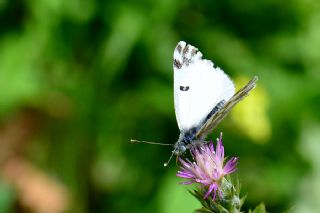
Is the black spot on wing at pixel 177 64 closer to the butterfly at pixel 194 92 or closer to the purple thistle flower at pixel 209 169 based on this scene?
the butterfly at pixel 194 92

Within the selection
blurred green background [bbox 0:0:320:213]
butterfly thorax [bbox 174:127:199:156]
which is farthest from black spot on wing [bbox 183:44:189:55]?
blurred green background [bbox 0:0:320:213]

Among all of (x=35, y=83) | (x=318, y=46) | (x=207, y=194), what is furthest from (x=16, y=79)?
(x=207, y=194)

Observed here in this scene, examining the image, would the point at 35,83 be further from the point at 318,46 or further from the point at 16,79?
the point at 318,46

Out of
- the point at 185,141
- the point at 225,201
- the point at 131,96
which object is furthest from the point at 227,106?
the point at 131,96

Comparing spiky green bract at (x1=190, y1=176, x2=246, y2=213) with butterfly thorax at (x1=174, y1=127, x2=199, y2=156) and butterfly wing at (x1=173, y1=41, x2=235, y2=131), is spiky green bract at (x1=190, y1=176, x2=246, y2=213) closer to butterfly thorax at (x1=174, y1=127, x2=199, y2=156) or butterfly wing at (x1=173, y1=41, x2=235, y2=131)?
butterfly thorax at (x1=174, y1=127, x2=199, y2=156)

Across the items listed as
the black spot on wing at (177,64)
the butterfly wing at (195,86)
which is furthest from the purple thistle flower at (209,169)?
the black spot on wing at (177,64)

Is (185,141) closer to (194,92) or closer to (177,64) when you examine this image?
(194,92)
